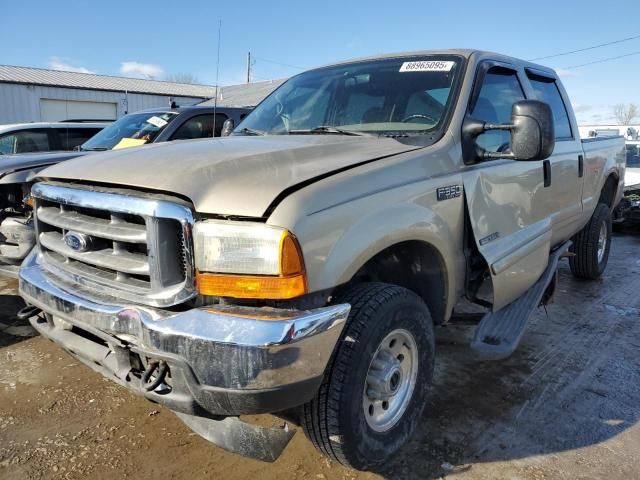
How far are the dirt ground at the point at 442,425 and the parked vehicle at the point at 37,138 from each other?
3.87 meters

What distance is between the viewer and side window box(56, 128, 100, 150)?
23.8ft

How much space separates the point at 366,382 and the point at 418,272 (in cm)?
72

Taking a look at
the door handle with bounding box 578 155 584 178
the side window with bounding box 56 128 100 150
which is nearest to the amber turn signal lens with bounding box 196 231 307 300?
the door handle with bounding box 578 155 584 178

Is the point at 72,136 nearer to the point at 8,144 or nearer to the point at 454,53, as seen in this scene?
the point at 8,144

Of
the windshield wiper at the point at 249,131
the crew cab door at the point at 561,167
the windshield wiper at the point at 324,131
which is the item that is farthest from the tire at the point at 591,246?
the windshield wiper at the point at 249,131

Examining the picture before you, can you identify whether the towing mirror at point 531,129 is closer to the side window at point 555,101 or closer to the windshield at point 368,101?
the windshield at point 368,101

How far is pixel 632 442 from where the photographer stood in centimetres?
278

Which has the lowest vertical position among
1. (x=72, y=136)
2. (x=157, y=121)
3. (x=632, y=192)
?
(x=632, y=192)

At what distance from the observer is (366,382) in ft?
7.69

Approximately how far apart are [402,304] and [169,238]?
1064 millimetres

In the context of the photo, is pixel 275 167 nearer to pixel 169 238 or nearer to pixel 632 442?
pixel 169 238

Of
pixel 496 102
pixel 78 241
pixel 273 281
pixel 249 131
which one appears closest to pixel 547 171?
pixel 496 102

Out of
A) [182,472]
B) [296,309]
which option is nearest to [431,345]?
[296,309]

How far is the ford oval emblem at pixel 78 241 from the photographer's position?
2.35 m
